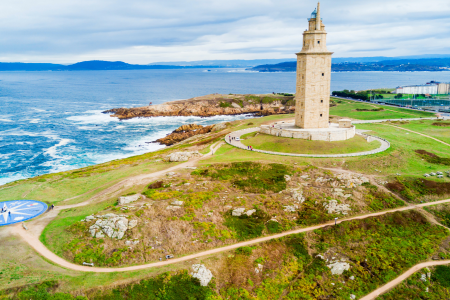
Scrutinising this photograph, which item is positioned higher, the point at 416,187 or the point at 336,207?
the point at 416,187

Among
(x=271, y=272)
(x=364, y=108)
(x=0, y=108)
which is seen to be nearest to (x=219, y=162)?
(x=271, y=272)

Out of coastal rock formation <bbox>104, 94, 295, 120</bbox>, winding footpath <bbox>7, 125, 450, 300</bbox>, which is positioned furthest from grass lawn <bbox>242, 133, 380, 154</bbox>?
coastal rock formation <bbox>104, 94, 295, 120</bbox>

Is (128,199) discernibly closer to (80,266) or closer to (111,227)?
(111,227)

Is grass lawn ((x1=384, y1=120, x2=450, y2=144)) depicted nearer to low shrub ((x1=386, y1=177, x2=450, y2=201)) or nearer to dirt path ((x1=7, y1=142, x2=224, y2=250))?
low shrub ((x1=386, y1=177, x2=450, y2=201))

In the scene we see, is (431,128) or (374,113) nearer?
(431,128)

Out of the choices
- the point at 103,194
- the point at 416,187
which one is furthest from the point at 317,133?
the point at 103,194

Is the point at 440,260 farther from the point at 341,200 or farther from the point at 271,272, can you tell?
the point at 271,272
